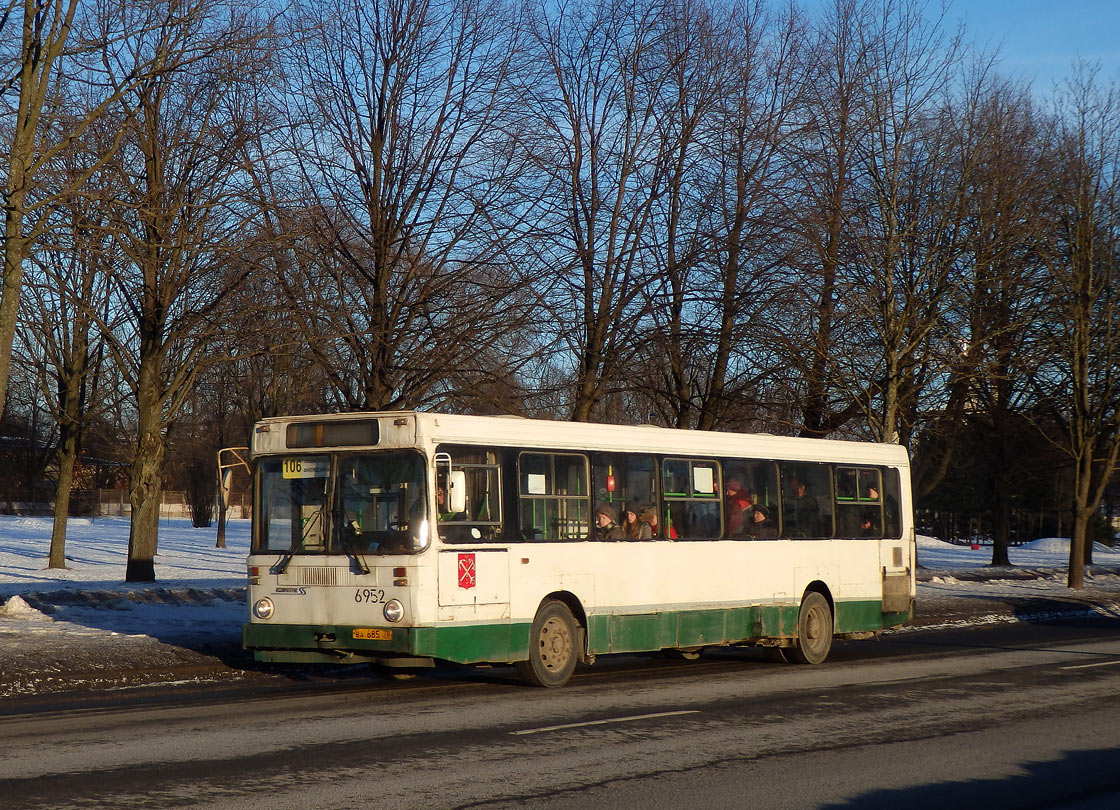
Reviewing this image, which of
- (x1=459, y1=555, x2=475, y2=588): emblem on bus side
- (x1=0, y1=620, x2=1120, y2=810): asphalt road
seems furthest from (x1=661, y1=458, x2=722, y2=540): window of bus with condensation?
(x1=459, y1=555, x2=475, y2=588): emblem on bus side

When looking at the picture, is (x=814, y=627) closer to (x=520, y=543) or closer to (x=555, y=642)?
(x=555, y=642)

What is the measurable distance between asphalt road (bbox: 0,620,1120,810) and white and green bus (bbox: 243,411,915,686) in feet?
2.13

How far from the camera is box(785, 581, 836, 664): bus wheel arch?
16781 millimetres

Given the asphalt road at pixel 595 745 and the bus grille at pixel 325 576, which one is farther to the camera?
the bus grille at pixel 325 576

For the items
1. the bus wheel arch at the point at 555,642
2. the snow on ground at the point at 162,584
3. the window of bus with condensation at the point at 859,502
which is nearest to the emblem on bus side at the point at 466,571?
the bus wheel arch at the point at 555,642

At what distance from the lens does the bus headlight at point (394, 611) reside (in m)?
12.3

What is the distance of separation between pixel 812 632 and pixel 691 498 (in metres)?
3.05

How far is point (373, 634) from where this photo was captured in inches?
490

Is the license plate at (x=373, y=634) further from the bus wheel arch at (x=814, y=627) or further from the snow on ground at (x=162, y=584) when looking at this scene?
the bus wheel arch at (x=814, y=627)

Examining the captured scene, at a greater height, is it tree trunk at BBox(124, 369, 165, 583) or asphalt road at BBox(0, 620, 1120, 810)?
tree trunk at BBox(124, 369, 165, 583)

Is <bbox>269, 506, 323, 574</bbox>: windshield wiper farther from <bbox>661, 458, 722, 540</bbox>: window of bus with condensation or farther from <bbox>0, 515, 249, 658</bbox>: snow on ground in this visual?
<bbox>661, 458, 722, 540</bbox>: window of bus with condensation

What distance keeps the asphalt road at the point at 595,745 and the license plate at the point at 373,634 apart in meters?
0.62

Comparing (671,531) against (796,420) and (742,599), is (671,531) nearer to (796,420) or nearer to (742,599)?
(742,599)

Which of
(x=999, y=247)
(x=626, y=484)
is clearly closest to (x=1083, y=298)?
(x=999, y=247)
